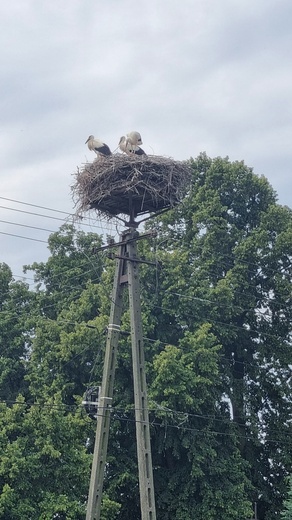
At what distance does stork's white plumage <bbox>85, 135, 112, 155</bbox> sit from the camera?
17.5m

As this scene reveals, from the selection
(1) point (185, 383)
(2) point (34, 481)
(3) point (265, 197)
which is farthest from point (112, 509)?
(3) point (265, 197)

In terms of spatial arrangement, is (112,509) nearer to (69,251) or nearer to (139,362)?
(139,362)

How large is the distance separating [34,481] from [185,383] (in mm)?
5230

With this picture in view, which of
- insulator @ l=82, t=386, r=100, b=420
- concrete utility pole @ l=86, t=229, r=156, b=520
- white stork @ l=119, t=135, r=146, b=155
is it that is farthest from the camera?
white stork @ l=119, t=135, r=146, b=155

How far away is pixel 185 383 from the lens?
80.5ft

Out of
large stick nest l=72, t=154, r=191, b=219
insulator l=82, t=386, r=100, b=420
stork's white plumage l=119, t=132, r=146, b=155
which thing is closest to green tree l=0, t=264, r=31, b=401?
large stick nest l=72, t=154, r=191, b=219

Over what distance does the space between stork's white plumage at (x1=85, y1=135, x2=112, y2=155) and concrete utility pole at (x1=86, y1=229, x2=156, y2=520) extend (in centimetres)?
176

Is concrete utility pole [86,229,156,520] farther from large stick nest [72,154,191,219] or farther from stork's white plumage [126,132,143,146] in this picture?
stork's white plumage [126,132,143,146]

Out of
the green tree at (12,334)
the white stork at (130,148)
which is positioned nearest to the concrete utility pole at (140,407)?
the white stork at (130,148)

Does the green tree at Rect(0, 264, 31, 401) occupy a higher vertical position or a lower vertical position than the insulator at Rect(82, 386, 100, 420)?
higher

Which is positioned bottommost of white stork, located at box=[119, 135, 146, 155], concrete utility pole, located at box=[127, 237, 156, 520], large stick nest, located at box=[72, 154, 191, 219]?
concrete utility pole, located at box=[127, 237, 156, 520]

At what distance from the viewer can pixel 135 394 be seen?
16000mm

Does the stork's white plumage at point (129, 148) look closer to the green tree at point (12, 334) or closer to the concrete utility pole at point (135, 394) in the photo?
the concrete utility pole at point (135, 394)

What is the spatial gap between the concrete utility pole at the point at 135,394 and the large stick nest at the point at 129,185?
0.71 m
